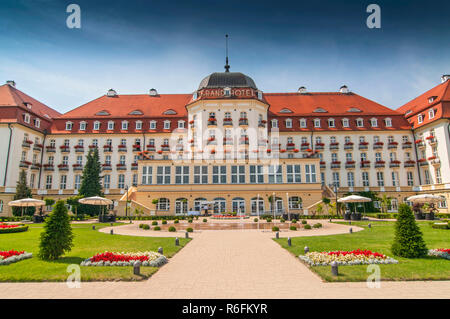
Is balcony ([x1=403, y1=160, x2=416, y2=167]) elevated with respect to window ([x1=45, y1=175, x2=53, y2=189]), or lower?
elevated

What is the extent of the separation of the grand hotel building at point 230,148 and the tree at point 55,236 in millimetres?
25847

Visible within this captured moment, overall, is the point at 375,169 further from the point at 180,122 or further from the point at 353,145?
the point at 180,122

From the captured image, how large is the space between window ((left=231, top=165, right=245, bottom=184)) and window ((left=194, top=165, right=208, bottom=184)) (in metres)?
3.87

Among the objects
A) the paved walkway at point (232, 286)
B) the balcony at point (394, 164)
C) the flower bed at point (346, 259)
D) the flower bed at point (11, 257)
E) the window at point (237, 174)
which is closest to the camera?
the paved walkway at point (232, 286)

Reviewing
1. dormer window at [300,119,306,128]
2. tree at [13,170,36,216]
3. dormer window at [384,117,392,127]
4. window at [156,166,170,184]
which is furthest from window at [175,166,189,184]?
dormer window at [384,117,392,127]

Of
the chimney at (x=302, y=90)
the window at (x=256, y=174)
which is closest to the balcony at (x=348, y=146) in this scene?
the chimney at (x=302, y=90)

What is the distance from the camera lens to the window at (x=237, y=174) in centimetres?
3853

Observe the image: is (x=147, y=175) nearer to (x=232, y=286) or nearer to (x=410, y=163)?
(x=232, y=286)

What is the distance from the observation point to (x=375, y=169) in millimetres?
42625

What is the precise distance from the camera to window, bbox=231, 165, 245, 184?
38.5 metres

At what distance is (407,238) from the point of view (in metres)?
11.1

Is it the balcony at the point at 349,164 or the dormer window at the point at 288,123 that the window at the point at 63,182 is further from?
the balcony at the point at 349,164

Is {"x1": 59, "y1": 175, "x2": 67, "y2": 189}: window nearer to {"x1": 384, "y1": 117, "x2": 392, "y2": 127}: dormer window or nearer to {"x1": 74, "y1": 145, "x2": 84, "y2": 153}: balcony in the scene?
{"x1": 74, "y1": 145, "x2": 84, "y2": 153}: balcony
